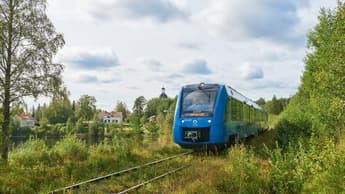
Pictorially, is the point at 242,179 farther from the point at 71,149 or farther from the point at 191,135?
the point at 71,149

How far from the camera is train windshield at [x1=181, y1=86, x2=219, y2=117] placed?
1703 centimetres

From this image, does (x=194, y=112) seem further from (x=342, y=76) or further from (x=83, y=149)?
(x=342, y=76)

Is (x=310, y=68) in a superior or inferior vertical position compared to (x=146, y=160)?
superior

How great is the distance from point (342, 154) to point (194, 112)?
9.87m

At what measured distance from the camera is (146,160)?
15742 millimetres

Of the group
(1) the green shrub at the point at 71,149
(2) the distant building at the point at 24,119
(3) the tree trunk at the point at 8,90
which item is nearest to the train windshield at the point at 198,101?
(1) the green shrub at the point at 71,149

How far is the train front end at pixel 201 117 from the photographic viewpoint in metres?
16.6

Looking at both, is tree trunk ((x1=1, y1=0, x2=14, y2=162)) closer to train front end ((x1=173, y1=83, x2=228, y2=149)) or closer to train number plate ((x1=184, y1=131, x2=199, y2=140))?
train front end ((x1=173, y1=83, x2=228, y2=149))

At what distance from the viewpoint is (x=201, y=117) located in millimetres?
16875

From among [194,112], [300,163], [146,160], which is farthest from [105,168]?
[300,163]

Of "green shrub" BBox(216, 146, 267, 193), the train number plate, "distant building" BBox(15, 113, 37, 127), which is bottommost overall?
"green shrub" BBox(216, 146, 267, 193)

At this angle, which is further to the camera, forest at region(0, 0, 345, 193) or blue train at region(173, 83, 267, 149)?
blue train at region(173, 83, 267, 149)

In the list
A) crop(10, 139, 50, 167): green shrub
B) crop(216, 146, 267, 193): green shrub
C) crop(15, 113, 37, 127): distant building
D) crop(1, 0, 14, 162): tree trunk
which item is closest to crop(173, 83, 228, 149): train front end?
crop(10, 139, 50, 167): green shrub

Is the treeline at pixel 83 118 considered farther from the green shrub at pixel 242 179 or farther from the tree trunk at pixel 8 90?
the green shrub at pixel 242 179
